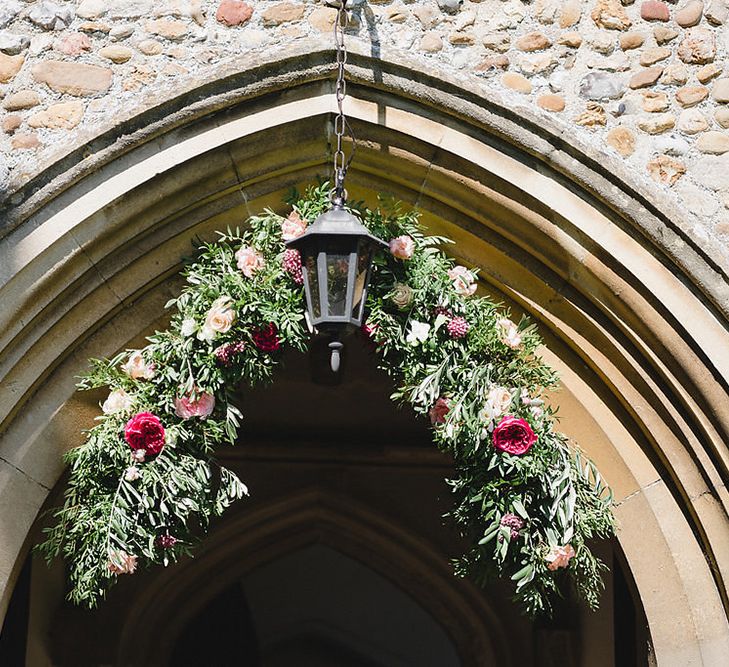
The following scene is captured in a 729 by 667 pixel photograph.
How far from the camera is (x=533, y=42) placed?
347 cm

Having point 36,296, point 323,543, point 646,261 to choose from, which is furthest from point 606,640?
point 36,296

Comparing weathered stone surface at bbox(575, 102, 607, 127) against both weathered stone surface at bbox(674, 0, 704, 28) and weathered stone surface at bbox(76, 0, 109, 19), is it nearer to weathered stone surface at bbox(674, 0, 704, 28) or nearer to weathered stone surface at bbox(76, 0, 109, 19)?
weathered stone surface at bbox(674, 0, 704, 28)

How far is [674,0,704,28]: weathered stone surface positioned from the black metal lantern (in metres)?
1.07

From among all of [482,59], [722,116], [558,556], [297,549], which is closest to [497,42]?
[482,59]

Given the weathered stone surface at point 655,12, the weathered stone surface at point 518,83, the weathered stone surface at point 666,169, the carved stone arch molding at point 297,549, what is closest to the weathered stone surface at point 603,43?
the weathered stone surface at point 655,12

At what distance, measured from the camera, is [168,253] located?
3551 mm

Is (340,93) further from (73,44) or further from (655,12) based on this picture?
(655,12)

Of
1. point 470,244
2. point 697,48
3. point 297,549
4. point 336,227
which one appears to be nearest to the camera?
point 336,227

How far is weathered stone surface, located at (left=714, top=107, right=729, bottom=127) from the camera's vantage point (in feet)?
11.3

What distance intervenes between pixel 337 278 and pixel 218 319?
39cm

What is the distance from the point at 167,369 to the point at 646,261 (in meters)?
1.28

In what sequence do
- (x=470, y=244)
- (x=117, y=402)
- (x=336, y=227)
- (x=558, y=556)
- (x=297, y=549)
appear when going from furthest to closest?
(x=297, y=549) < (x=470, y=244) < (x=117, y=402) < (x=558, y=556) < (x=336, y=227)

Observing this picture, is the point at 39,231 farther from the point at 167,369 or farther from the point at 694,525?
the point at 694,525

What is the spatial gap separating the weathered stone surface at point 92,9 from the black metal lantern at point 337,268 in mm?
882
